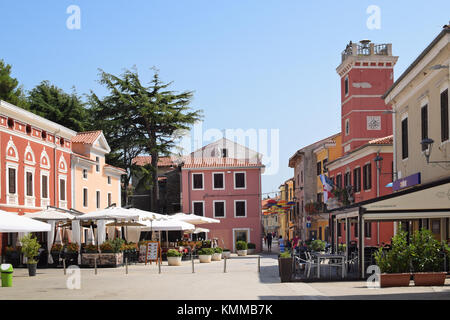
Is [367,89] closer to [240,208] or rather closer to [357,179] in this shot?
[357,179]

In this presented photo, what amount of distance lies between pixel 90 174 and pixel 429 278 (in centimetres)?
3402

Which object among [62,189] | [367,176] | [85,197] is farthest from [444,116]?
[85,197]

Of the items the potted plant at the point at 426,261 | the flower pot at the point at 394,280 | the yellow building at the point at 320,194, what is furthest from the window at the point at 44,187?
the potted plant at the point at 426,261

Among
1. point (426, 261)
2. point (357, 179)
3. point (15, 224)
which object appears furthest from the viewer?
point (357, 179)

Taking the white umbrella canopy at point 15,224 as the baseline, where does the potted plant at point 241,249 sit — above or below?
below

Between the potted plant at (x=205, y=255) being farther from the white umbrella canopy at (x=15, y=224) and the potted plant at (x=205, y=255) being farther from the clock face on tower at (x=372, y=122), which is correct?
the clock face on tower at (x=372, y=122)

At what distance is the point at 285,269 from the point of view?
19719 mm

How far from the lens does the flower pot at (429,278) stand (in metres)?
16.5

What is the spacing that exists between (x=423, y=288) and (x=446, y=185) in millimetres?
3740

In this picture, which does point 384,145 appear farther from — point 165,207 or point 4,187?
point 165,207

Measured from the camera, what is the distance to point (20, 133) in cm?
3516

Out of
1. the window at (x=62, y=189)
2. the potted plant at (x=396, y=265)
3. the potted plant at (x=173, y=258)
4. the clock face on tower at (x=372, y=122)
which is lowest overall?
the potted plant at (x=173, y=258)

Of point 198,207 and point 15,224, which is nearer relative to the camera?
point 15,224
